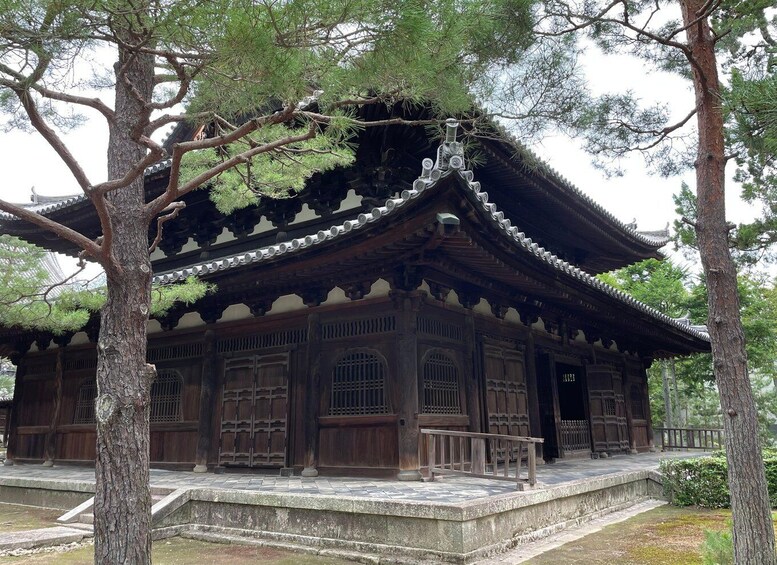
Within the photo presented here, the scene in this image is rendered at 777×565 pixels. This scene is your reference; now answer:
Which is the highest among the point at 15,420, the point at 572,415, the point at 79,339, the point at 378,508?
the point at 79,339

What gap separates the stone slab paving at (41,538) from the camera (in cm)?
636

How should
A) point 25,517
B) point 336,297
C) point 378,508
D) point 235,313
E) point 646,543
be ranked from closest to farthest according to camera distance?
point 378,508, point 646,543, point 25,517, point 336,297, point 235,313

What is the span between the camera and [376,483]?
8031mm

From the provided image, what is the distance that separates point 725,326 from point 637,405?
1133cm

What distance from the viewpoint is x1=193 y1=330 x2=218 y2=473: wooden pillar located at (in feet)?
34.0

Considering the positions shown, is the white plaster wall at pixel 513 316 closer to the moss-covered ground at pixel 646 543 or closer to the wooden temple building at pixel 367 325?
the wooden temple building at pixel 367 325

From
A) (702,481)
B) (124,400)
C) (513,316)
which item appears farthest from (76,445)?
(702,481)

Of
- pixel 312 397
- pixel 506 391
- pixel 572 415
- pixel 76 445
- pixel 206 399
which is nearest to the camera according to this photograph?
pixel 312 397

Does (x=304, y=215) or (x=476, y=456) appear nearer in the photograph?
(x=476, y=456)

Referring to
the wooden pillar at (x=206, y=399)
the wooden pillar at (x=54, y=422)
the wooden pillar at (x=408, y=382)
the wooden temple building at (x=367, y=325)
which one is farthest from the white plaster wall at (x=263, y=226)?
the wooden pillar at (x=54, y=422)

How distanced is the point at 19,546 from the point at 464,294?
6740mm

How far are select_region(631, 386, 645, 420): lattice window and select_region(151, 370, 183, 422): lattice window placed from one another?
11298 mm

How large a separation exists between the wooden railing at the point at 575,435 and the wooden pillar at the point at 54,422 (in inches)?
432

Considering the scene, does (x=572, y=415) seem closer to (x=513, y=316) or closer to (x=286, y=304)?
(x=513, y=316)
